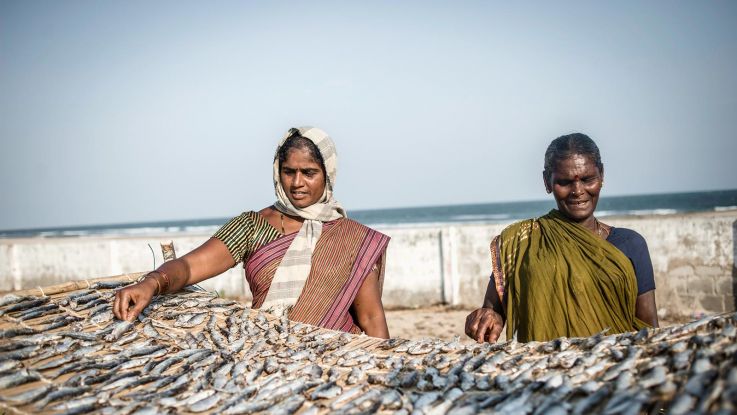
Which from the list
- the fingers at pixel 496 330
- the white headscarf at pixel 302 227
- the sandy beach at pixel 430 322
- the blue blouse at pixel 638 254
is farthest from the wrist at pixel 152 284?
the sandy beach at pixel 430 322

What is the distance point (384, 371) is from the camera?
2.23 m

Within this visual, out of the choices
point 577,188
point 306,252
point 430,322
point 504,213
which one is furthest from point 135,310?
point 504,213

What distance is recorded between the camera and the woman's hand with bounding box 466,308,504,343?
10.0ft

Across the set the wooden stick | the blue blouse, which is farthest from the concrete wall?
the wooden stick

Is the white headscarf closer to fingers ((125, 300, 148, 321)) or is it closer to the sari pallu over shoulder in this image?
the sari pallu over shoulder

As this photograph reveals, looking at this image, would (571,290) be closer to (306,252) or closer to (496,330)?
(496,330)

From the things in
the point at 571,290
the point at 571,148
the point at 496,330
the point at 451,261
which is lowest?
the point at 451,261

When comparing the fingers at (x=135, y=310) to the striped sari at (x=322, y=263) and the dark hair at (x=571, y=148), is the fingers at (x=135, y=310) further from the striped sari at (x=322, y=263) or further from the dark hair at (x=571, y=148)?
the dark hair at (x=571, y=148)

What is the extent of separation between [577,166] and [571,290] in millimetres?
799

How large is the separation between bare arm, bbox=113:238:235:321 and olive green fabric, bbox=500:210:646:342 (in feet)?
6.65

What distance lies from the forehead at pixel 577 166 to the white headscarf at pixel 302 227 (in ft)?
5.28

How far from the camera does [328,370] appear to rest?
229 centimetres

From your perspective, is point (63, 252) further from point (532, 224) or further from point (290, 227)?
point (532, 224)

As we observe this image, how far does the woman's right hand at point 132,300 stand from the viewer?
271 cm
